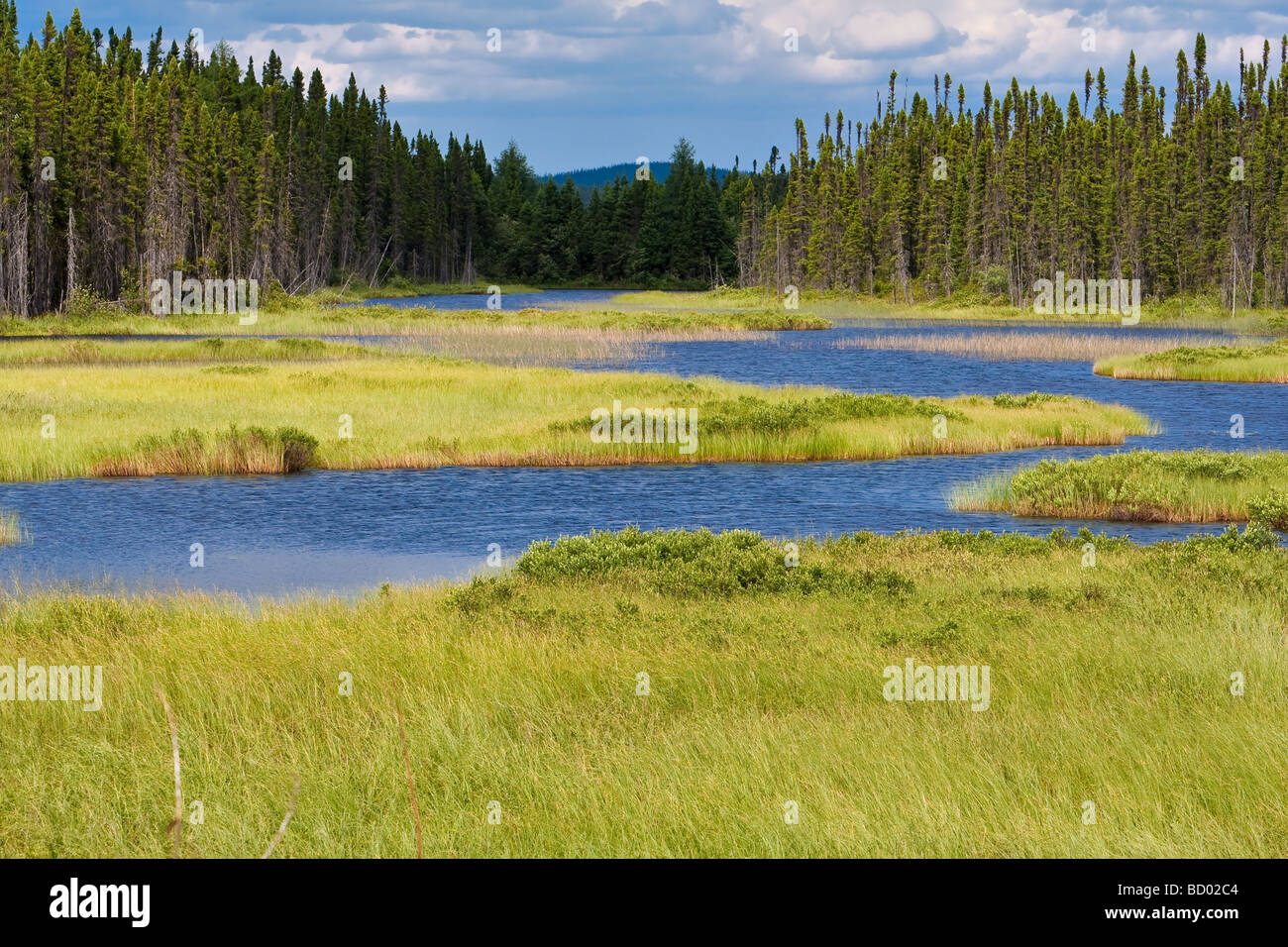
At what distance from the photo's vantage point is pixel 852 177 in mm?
142250

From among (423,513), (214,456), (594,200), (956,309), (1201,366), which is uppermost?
(594,200)

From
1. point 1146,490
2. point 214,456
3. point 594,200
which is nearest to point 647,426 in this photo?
point 214,456

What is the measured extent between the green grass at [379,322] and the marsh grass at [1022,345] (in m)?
12.9

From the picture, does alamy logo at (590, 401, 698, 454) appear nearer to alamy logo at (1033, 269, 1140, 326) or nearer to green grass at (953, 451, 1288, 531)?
green grass at (953, 451, 1288, 531)

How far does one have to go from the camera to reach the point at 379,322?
3182 inches

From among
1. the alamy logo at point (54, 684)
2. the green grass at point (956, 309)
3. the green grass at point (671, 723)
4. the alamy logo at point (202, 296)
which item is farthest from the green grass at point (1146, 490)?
the alamy logo at point (202, 296)

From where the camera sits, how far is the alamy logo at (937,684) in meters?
10.6

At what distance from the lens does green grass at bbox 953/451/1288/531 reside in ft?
79.3

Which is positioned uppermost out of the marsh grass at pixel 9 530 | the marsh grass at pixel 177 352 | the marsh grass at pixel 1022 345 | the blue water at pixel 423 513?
the marsh grass at pixel 177 352

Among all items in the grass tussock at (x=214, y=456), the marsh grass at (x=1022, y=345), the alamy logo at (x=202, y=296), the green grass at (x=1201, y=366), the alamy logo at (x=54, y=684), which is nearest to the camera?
the alamy logo at (x=54, y=684)

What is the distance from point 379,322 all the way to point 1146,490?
6263 centimetres

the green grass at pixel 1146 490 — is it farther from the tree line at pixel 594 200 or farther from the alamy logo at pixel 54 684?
the tree line at pixel 594 200
